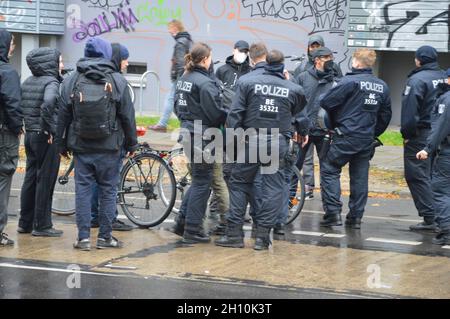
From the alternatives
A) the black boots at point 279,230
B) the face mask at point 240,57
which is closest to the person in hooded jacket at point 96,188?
the black boots at point 279,230

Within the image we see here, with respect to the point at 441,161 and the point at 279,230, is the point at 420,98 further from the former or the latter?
the point at 279,230

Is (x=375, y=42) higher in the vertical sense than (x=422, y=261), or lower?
higher

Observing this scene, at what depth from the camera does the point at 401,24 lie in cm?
1773

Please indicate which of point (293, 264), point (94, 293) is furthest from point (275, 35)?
point (94, 293)

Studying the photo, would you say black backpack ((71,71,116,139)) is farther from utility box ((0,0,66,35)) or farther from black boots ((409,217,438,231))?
utility box ((0,0,66,35))

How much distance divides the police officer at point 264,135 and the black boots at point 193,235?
0.31 metres

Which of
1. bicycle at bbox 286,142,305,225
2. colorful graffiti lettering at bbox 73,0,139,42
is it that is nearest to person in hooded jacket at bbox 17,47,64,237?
bicycle at bbox 286,142,305,225

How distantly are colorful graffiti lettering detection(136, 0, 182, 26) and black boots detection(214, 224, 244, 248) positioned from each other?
11.0 meters

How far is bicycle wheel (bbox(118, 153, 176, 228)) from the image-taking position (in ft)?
34.1

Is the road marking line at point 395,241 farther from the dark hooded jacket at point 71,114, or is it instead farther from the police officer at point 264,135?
the dark hooded jacket at point 71,114

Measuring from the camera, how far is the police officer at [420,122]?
10.6 meters

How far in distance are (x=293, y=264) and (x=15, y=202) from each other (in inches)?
181
